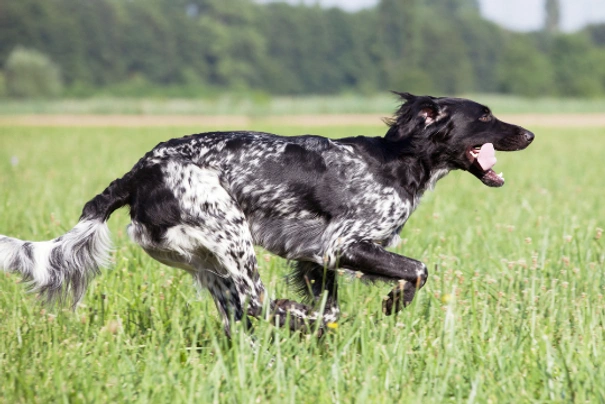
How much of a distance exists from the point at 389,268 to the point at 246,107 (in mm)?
35174

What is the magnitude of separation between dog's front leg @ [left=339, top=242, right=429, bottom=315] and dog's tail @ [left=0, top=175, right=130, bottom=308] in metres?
1.16

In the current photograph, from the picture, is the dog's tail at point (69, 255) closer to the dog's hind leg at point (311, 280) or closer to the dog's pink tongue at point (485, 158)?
the dog's hind leg at point (311, 280)

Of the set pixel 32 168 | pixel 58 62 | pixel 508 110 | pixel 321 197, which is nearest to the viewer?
pixel 321 197

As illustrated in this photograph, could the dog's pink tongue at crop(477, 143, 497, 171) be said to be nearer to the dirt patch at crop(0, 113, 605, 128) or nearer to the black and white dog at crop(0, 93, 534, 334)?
the black and white dog at crop(0, 93, 534, 334)

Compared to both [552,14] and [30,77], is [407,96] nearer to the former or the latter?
[30,77]

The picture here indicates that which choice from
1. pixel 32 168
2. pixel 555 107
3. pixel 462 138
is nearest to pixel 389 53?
pixel 555 107

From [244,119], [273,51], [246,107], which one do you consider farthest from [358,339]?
[273,51]

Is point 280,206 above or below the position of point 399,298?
above

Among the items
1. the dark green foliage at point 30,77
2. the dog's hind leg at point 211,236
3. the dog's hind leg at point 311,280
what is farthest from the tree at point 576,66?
the dog's hind leg at point 211,236

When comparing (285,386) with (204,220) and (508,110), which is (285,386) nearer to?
(204,220)

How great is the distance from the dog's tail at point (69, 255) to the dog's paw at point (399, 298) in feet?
4.51

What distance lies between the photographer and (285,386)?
3.15m

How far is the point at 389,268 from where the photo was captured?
404cm

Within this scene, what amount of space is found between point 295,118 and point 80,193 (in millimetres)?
26295
